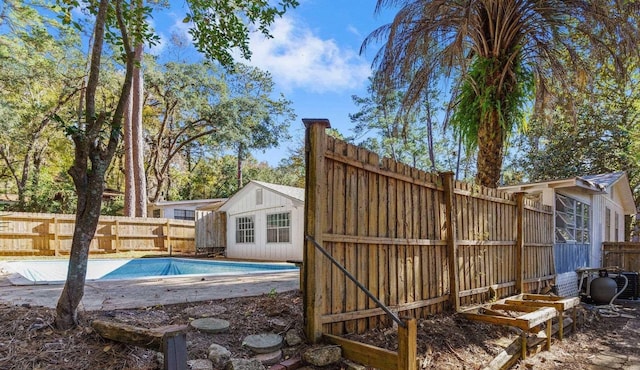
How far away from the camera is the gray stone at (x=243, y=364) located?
260 centimetres

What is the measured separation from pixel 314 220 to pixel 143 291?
2.84 metres

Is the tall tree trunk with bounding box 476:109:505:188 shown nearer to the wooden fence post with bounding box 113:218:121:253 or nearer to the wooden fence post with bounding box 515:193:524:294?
the wooden fence post with bounding box 515:193:524:294

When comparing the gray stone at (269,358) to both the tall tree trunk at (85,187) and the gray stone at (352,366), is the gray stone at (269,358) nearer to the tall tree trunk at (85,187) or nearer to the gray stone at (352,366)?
the gray stone at (352,366)

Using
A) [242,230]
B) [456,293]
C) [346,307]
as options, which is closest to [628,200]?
[456,293]

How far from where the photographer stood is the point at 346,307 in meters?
3.52

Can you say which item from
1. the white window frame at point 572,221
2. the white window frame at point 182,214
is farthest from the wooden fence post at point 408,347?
the white window frame at point 182,214

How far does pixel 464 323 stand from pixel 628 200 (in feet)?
44.3

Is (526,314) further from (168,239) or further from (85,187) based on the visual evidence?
(168,239)

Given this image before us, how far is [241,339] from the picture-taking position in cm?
311

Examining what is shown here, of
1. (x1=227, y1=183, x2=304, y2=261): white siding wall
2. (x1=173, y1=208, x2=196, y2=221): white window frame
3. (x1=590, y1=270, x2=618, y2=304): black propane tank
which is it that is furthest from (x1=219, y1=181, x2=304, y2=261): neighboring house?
(x1=590, y1=270, x2=618, y2=304): black propane tank

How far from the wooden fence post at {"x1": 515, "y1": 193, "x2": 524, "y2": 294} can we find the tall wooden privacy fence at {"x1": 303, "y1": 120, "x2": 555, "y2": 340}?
0.26 m

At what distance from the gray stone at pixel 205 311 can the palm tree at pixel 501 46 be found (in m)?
5.20

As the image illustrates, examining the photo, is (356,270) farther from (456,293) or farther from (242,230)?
(242,230)

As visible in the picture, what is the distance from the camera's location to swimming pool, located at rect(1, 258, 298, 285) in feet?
30.6
